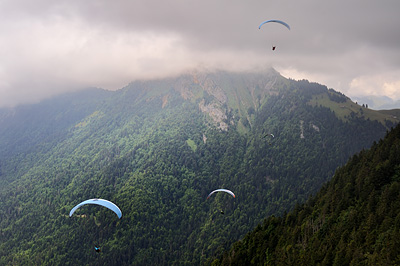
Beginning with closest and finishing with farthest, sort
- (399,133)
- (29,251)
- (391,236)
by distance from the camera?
(391,236)
(399,133)
(29,251)

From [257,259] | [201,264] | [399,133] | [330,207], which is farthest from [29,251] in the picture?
[399,133]

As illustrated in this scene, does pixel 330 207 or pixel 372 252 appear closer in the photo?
pixel 372 252

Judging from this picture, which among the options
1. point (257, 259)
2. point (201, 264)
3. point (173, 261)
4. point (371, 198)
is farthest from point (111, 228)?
point (371, 198)

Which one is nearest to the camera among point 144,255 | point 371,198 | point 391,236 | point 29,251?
point 391,236

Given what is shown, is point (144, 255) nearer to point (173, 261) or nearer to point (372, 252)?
point (173, 261)

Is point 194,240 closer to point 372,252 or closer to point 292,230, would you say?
point 292,230

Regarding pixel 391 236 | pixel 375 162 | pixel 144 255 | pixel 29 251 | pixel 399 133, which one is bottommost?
pixel 29 251

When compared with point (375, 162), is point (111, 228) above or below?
below
